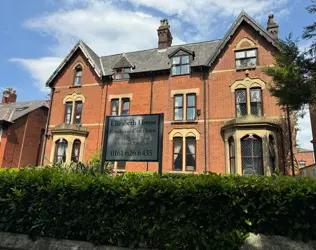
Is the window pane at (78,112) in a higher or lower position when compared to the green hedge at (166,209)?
higher

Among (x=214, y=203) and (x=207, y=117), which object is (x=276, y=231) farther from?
(x=207, y=117)

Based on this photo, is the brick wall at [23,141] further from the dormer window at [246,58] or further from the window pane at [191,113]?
the dormer window at [246,58]

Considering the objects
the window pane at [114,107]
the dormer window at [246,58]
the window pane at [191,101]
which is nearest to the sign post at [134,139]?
the window pane at [191,101]

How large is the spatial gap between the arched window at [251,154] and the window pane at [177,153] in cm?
448

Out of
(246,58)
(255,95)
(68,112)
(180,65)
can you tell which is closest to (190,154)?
(255,95)

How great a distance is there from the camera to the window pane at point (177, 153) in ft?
55.7

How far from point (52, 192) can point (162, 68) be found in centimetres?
1557

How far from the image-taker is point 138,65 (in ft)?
68.3

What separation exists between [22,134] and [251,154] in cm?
2318

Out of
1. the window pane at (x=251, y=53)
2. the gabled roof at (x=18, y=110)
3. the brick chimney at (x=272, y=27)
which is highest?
the brick chimney at (x=272, y=27)

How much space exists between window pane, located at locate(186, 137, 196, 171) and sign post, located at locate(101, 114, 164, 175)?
35.4 ft

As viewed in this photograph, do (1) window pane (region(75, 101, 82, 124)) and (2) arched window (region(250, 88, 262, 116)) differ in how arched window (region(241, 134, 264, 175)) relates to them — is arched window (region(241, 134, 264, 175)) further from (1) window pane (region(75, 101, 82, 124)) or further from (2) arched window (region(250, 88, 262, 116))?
(1) window pane (region(75, 101, 82, 124))

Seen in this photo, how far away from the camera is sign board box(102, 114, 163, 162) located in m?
6.25

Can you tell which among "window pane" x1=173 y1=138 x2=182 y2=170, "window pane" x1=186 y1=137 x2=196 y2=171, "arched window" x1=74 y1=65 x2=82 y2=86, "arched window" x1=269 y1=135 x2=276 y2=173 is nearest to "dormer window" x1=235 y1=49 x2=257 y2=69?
"arched window" x1=269 y1=135 x2=276 y2=173
